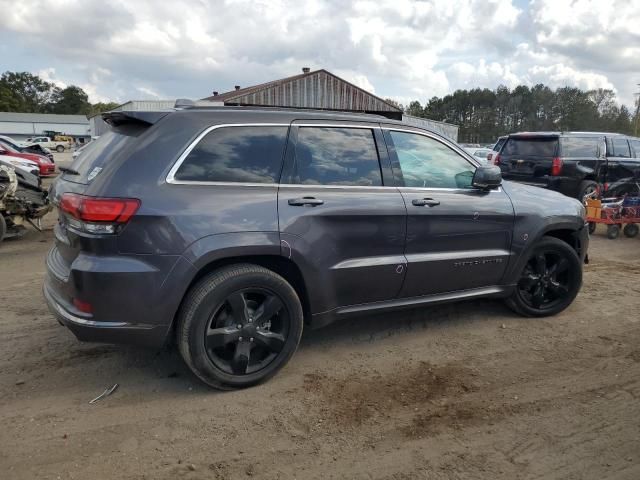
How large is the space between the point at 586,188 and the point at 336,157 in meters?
8.66

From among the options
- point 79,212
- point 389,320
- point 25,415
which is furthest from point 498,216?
point 25,415

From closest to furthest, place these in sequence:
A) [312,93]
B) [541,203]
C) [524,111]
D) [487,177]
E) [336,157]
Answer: [336,157]
[487,177]
[541,203]
[312,93]
[524,111]

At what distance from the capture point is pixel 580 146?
33.8ft

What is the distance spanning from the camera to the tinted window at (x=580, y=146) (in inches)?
395

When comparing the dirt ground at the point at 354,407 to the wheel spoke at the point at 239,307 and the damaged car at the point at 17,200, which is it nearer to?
the wheel spoke at the point at 239,307

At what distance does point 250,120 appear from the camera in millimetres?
3320

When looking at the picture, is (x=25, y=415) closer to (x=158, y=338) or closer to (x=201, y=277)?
(x=158, y=338)

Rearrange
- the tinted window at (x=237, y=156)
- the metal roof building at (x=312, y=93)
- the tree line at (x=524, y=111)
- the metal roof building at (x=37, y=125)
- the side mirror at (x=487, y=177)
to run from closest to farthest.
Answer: the tinted window at (x=237, y=156)
the side mirror at (x=487, y=177)
the metal roof building at (x=312, y=93)
the tree line at (x=524, y=111)
the metal roof building at (x=37, y=125)

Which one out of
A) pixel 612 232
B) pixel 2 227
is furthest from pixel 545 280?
pixel 2 227

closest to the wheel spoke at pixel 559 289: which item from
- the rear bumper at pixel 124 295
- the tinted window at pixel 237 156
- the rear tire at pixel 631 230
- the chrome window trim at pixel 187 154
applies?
the tinted window at pixel 237 156

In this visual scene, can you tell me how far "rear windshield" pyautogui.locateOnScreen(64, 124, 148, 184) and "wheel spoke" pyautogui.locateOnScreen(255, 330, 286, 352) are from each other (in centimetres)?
145

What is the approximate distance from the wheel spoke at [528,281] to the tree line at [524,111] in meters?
61.0

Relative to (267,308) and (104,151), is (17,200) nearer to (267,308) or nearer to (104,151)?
(104,151)

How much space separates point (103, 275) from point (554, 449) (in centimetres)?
276
